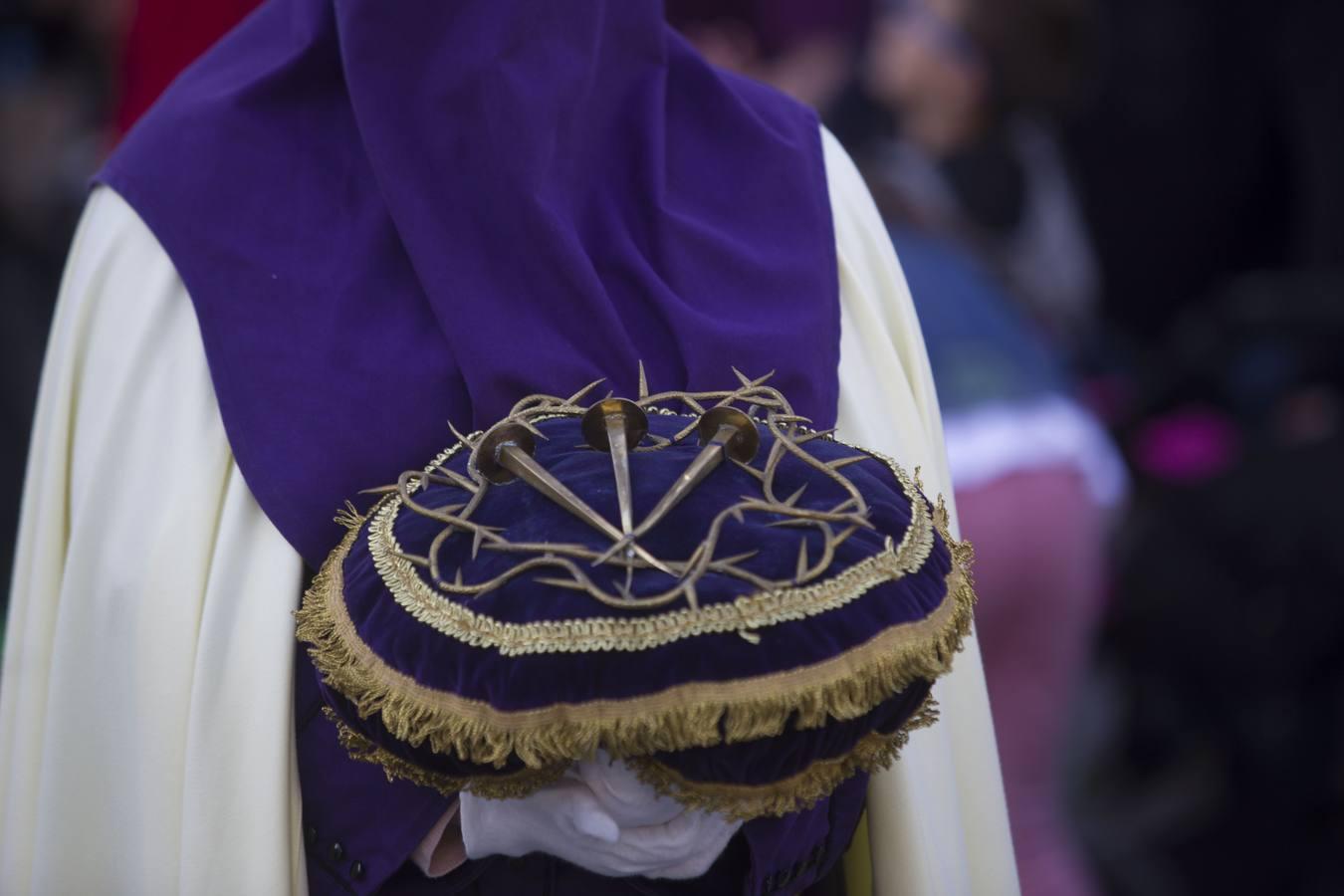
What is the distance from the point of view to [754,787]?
146 centimetres

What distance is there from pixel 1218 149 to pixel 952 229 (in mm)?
1720

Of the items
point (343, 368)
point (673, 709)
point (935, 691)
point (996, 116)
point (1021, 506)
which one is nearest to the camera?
point (673, 709)

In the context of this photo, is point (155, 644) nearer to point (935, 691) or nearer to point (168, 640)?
point (168, 640)

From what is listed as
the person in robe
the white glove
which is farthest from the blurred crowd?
the white glove

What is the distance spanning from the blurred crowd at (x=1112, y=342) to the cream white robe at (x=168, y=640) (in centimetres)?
125

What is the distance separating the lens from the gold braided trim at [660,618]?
54.2 inches

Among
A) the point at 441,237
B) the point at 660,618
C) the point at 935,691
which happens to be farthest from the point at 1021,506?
the point at 660,618

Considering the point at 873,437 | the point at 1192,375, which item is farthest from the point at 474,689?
the point at 1192,375

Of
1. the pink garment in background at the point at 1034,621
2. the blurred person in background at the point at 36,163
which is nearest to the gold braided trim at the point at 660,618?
the pink garment in background at the point at 1034,621

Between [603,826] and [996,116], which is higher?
[996,116]

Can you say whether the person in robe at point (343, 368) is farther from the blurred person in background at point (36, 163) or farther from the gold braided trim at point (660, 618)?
the blurred person in background at point (36, 163)

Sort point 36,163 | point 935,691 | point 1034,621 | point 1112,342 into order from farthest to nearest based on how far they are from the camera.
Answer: point 36,163 < point 1112,342 < point 1034,621 < point 935,691

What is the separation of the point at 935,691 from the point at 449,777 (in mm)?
720

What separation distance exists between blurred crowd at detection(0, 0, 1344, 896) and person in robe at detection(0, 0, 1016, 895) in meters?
1.38
